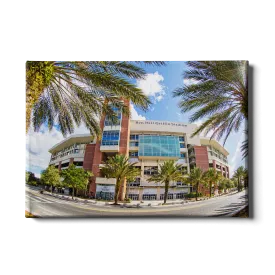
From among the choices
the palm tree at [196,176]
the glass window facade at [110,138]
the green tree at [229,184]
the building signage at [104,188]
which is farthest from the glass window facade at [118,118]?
the green tree at [229,184]

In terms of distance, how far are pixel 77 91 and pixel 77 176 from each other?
309 centimetres

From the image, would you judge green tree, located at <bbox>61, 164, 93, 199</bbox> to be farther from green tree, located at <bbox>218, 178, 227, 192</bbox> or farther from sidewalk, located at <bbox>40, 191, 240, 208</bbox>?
green tree, located at <bbox>218, 178, 227, 192</bbox>

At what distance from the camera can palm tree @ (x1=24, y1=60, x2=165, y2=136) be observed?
656cm

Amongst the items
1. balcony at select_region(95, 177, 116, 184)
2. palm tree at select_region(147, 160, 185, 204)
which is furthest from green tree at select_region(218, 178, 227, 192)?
balcony at select_region(95, 177, 116, 184)

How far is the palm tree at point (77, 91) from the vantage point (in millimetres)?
6559

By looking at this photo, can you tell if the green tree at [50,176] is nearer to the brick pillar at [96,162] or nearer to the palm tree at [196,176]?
the brick pillar at [96,162]

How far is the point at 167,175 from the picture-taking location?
27.0ft
